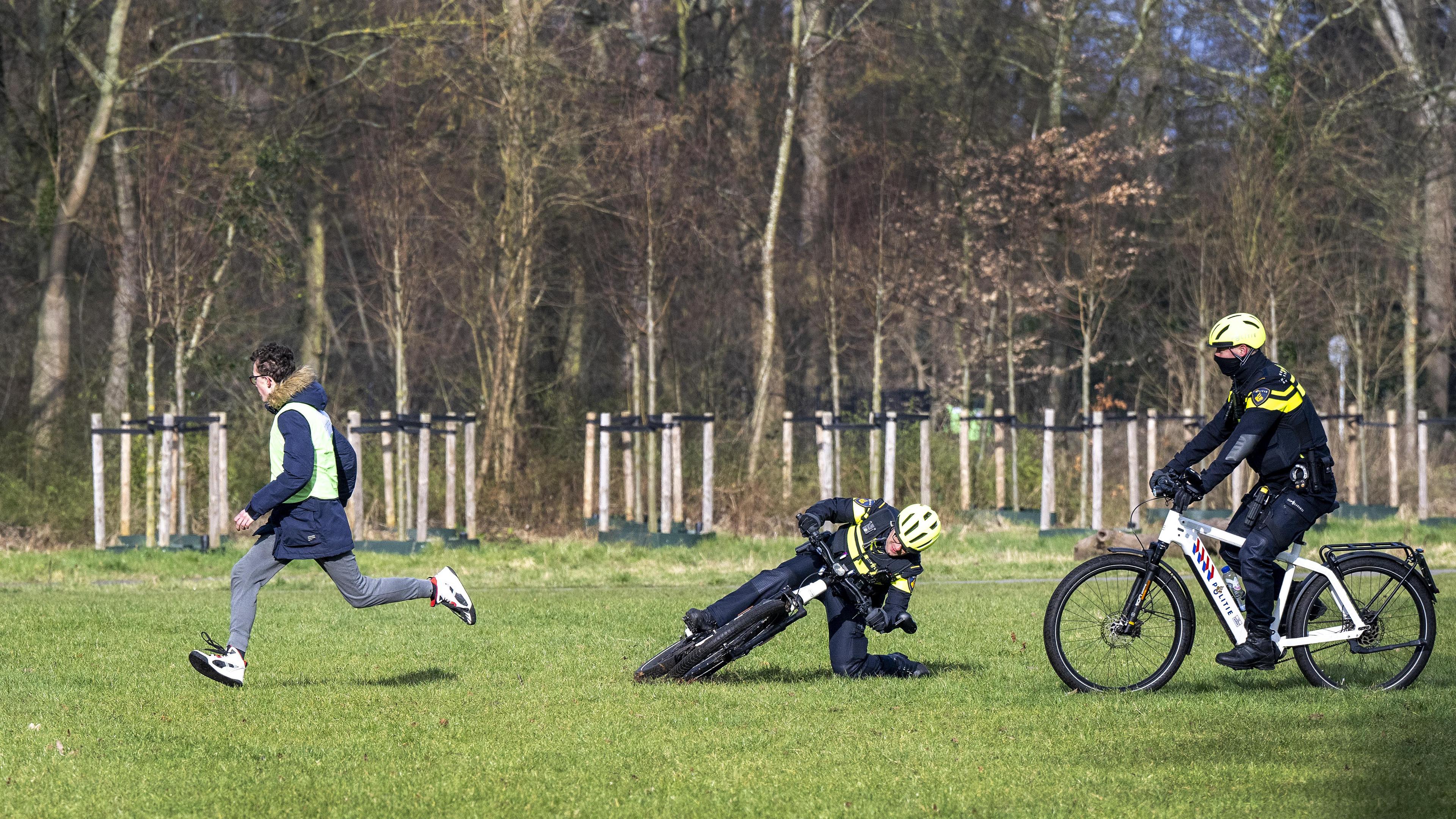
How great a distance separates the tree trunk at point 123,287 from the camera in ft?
70.2

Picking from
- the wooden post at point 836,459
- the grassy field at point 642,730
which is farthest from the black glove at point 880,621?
the wooden post at point 836,459

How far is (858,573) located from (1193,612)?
5.71ft

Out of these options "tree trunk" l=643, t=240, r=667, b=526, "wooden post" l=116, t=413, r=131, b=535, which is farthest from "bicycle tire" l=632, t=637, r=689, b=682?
"tree trunk" l=643, t=240, r=667, b=526

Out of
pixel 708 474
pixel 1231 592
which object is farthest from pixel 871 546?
pixel 708 474

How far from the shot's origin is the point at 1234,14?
3153 cm

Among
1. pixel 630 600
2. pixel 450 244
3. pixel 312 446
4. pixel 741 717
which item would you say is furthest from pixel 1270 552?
pixel 450 244

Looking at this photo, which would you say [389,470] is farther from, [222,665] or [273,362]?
[222,665]

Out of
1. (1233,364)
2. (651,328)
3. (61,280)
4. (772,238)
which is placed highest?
(772,238)

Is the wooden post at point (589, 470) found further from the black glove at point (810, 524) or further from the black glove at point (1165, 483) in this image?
the black glove at point (1165, 483)

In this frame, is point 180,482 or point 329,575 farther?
point 180,482

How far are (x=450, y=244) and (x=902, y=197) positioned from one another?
7.49 metres

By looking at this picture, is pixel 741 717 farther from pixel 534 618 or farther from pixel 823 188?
pixel 823 188

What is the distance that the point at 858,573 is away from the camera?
356 inches

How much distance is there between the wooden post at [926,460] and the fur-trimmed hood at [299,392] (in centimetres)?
1291
